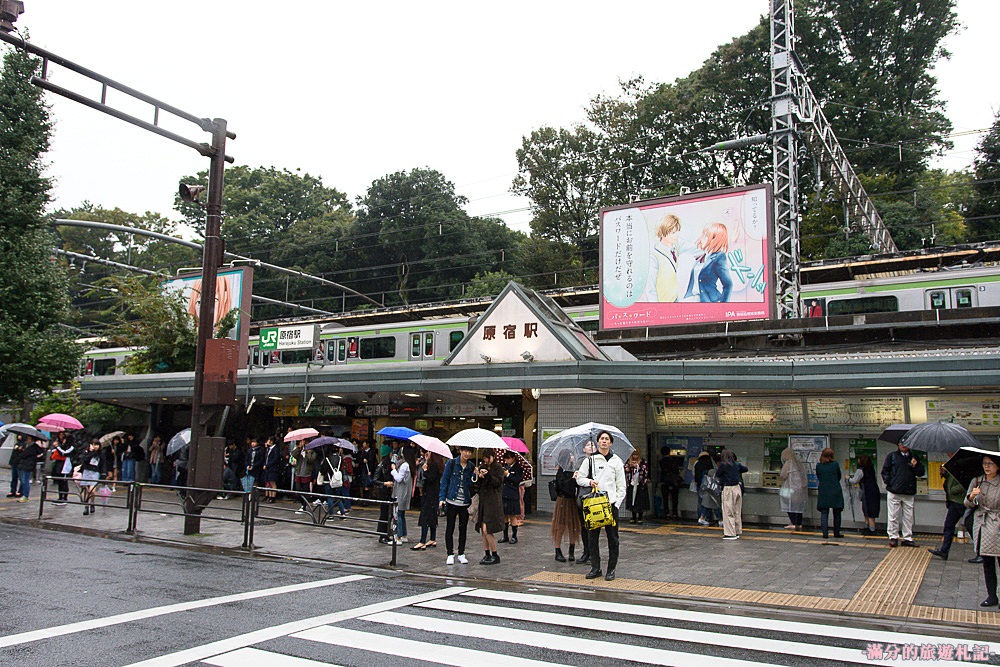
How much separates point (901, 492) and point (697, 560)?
394 centimetres

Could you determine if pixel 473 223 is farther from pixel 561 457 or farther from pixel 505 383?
pixel 561 457

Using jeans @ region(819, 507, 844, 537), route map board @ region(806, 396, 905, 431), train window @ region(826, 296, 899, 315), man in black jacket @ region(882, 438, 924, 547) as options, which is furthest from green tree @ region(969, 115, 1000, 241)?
man in black jacket @ region(882, 438, 924, 547)

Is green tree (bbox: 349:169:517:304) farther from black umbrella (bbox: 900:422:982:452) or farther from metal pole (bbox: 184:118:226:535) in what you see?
black umbrella (bbox: 900:422:982:452)

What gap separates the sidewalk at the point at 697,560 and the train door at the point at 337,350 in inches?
469

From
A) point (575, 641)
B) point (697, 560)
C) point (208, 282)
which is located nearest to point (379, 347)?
point (208, 282)

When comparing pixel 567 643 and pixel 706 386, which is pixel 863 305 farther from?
pixel 567 643

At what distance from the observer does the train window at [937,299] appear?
815 inches

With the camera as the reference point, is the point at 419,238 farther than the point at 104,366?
Yes

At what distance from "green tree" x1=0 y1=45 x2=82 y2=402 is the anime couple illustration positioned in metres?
17.5

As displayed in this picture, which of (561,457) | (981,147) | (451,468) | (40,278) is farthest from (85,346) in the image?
(981,147)

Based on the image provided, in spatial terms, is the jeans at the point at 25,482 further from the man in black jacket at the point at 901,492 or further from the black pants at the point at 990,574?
the black pants at the point at 990,574

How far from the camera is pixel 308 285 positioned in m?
57.4

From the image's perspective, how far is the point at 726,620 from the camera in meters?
7.91

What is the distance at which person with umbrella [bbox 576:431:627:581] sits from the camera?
987 centimetres
